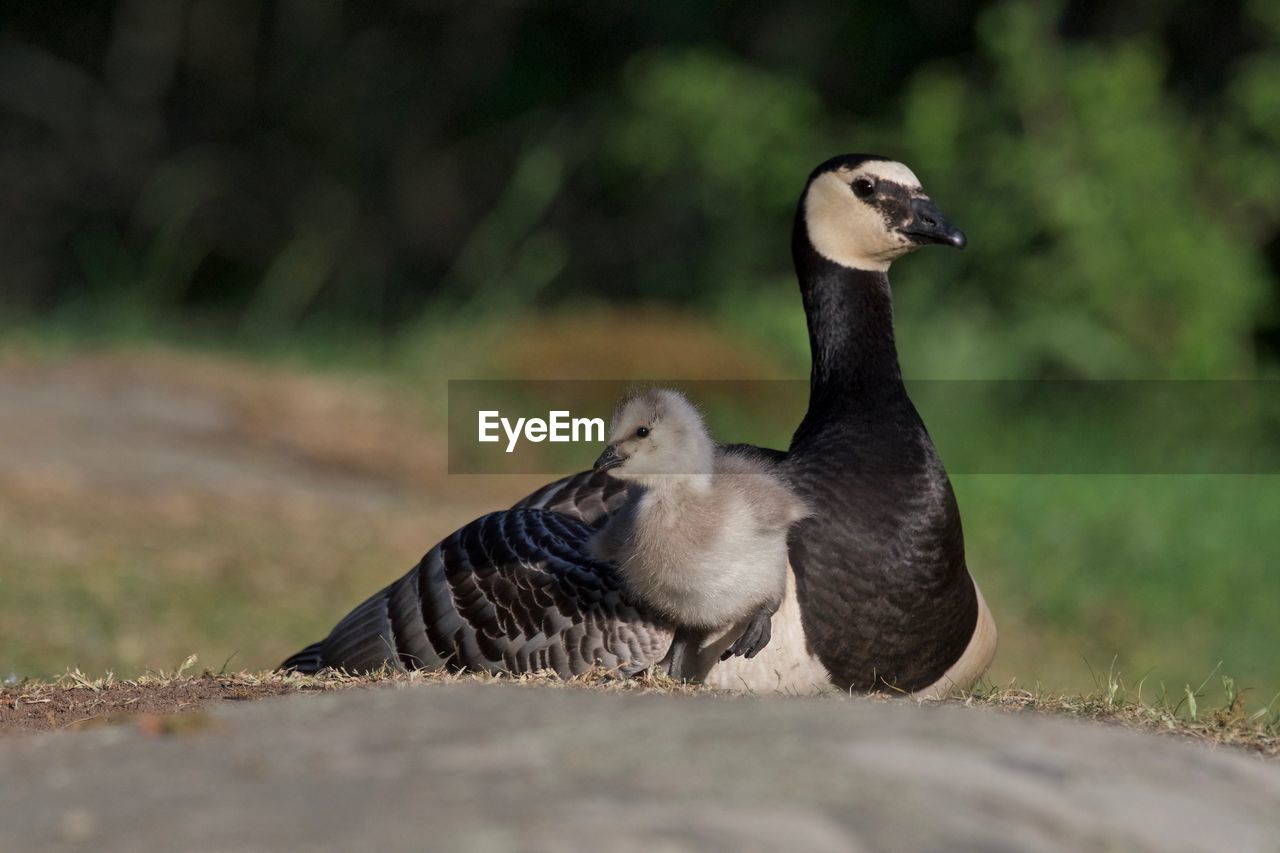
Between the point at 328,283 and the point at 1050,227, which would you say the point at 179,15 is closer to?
the point at 328,283

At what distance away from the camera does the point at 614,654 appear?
4676mm

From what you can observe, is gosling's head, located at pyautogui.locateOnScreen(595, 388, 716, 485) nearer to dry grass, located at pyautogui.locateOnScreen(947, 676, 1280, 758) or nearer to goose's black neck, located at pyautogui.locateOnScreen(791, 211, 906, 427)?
goose's black neck, located at pyautogui.locateOnScreen(791, 211, 906, 427)

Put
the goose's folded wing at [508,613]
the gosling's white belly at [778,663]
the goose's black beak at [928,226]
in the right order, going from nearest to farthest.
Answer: the gosling's white belly at [778,663]
the goose's folded wing at [508,613]
the goose's black beak at [928,226]

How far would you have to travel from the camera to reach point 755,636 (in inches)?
178

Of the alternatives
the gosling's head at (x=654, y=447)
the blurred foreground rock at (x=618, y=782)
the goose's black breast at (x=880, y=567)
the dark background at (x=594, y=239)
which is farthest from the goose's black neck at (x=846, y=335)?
the blurred foreground rock at (x=618, y=782)

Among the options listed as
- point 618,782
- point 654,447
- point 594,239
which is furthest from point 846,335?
point 594,239

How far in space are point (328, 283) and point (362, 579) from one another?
11512 mm

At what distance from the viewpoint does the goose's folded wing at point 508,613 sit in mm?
4730

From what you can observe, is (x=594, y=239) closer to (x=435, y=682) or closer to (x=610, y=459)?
(x=610, y=459)

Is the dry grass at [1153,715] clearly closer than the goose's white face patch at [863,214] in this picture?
Yes

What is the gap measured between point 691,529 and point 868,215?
5.08 ft

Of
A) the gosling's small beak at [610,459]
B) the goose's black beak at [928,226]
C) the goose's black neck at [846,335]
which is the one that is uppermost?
the goose's black beak at [928,226]

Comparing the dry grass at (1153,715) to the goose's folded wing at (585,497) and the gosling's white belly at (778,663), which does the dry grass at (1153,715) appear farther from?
the goose's folded wing at (585,497)

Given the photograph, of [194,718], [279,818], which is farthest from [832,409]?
[279,818]
